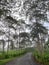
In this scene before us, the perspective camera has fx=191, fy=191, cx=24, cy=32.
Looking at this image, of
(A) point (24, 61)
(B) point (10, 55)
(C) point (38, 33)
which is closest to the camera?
(B) point (10, 55)

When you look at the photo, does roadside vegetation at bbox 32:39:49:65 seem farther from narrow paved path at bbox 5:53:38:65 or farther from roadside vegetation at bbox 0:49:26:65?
roadside vegetation at bbox 0:49:26:65

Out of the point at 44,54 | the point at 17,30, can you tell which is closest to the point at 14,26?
the point at 17,30

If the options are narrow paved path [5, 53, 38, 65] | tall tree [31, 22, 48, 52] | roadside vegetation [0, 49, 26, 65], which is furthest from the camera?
tall tree [31, 22, 48, 52]

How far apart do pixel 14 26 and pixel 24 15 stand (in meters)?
0.55

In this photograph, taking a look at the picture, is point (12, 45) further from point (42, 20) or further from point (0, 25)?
point (42, 20)

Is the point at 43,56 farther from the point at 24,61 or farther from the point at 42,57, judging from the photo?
the point at 24,61

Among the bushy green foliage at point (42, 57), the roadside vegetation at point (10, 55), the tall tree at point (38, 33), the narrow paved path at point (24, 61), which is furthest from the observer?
the bushy green foliage at point (42, 57)

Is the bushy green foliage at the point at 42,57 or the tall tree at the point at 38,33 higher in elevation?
the tall tree at the point at 38,33

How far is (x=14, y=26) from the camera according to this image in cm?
704

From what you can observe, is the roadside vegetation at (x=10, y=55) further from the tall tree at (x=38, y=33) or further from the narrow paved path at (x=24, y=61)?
the tall tree at (x=38, y=33)

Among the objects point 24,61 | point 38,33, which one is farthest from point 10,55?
point 38,33

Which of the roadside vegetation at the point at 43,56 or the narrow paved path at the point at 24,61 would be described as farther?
the roadside vegetation at the point at 43,56

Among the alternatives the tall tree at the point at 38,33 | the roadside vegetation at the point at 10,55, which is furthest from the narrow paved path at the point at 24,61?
the tall tree at the point at 38,33

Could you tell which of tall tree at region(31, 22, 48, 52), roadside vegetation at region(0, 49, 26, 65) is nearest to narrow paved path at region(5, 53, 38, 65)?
roadside vegetation at region(0, 49, 26, 65)
